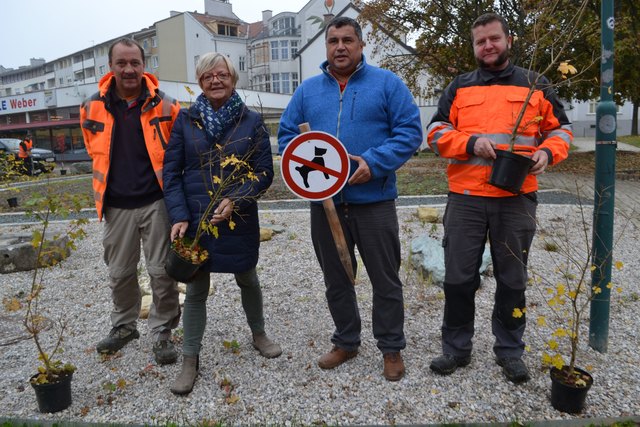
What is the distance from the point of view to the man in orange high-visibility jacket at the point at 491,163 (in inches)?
122

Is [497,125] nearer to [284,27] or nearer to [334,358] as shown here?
[334,358]

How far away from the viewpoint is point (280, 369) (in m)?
3.58

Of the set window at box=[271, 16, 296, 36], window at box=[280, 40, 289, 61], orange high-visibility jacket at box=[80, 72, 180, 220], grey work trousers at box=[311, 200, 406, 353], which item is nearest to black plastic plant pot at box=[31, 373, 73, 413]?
orange high-visibility jacket at box=[80, 72, 180, 220]

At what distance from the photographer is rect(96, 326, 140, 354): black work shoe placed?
3912 millimetres

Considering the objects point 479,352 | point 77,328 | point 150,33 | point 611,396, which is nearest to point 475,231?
point 479,352

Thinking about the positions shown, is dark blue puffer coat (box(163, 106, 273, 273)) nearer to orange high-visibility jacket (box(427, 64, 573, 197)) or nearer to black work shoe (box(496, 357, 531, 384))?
orange high-visibility jacket (box(427, 64, 573, 197))

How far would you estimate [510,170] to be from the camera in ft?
9.55

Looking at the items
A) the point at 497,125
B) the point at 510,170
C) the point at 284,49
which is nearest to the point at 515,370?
the point at 510,170

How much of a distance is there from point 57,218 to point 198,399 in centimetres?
787

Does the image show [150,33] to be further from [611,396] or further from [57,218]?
[611,396]

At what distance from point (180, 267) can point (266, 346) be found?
1.03 m

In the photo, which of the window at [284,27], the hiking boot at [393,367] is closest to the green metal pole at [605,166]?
the hiking boot at [393,367]

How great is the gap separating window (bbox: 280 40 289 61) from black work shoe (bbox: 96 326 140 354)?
179 feet

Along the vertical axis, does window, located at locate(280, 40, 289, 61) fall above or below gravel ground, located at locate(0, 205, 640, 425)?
above
